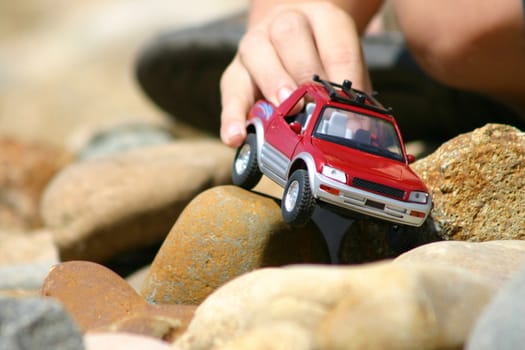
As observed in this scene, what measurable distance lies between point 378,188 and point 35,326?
43.7 inches

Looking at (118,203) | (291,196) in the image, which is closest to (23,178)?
(118,203)

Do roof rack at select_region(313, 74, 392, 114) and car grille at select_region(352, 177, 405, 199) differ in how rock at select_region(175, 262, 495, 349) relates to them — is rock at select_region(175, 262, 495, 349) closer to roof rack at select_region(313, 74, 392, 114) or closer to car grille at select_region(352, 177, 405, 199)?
car grille at select_region(352, 177, 405, 199)

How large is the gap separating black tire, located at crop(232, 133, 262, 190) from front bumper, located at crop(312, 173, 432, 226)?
1.57ft

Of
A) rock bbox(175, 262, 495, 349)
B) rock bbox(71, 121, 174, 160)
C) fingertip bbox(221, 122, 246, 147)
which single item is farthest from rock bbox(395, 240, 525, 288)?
rock bbox(71, 121, 174, 160)

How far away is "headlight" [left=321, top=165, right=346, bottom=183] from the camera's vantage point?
2.43 m

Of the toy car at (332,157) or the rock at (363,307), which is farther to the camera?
the toy car at (332,157)

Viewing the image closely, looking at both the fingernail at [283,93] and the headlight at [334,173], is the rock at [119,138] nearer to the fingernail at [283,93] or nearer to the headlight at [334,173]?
the fingernail at [283,93]

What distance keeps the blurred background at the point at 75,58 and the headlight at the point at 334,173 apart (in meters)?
6.50

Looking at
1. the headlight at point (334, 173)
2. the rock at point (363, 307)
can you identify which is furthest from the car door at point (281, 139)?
the rock at point (363, 307)

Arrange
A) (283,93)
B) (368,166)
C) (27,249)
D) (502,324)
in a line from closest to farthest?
1. (502,324)
2. (368,166)
3. (283,93)
4. (27,249)

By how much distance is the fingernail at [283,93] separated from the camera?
3086 millimetres

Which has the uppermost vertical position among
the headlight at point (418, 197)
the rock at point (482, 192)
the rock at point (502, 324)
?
the rock at point (502, 324)

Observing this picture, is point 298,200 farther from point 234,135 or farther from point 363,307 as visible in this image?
point 363,307

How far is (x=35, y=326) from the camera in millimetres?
1758
